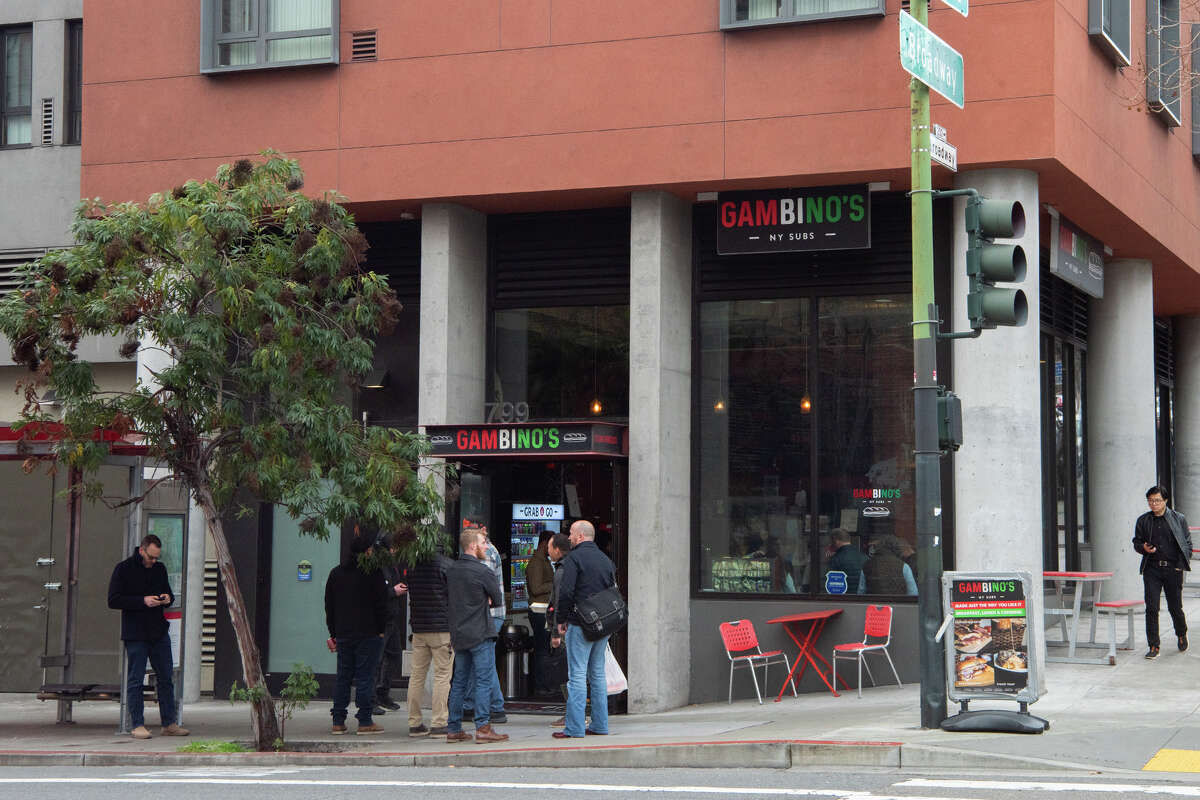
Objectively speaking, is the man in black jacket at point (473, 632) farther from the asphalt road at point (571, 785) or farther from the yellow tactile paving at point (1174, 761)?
the yellow tactile paving at point (1174, 761)

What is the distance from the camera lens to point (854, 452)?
1631cm

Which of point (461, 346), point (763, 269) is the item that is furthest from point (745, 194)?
point (461, 346)

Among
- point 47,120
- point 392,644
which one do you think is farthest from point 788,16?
point 47,120

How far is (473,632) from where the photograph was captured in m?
13.2

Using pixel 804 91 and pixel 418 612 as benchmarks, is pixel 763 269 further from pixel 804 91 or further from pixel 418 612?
pixel 418 612

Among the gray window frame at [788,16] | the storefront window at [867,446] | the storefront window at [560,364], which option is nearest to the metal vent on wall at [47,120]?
the storefront window at [560,364]

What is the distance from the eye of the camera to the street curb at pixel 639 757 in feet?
35.5

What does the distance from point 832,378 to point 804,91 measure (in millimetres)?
3116

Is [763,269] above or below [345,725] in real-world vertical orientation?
above

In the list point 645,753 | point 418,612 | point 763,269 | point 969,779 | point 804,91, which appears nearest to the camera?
point 969,779

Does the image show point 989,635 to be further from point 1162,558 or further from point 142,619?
point 142,619

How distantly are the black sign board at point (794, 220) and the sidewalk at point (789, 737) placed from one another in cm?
476

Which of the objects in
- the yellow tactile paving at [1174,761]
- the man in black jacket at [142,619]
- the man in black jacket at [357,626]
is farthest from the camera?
the man in black jacket at [142,619]

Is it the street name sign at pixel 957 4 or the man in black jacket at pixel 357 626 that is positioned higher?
the street name sign at pixel 957 4
